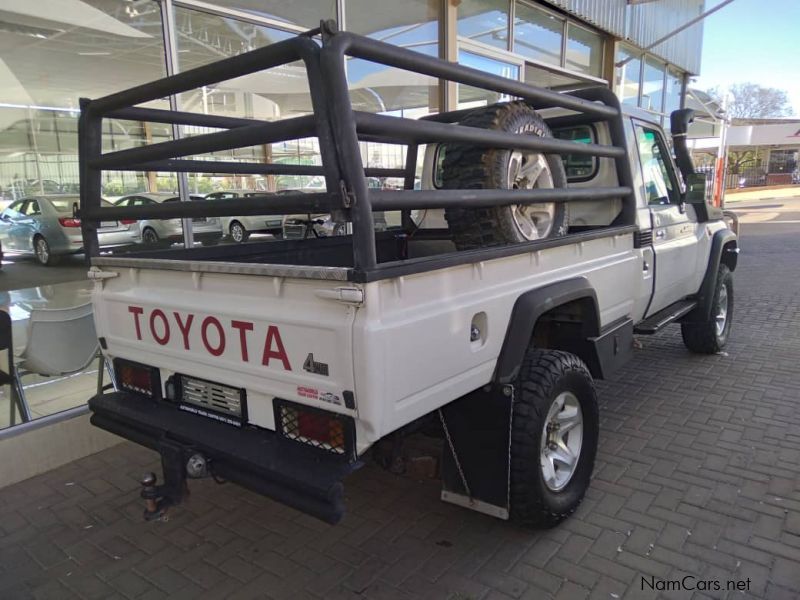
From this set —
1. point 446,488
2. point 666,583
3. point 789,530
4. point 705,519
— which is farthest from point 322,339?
point 789,530

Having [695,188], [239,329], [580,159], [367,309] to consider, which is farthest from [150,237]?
[695,188]

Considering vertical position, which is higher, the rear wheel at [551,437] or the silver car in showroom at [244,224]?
the silver car in showroom at [244,224]

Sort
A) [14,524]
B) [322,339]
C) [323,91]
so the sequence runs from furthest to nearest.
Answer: [14,524], [322,339], [323,91]

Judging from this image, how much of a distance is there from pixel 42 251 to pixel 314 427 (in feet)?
10.8

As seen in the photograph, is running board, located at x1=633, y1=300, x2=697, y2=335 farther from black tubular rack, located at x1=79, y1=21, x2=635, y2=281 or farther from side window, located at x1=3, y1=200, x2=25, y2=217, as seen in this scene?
side window, located at x1=3, y1=200, x2=25, y2=217

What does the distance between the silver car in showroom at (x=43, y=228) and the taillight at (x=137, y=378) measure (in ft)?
5.18

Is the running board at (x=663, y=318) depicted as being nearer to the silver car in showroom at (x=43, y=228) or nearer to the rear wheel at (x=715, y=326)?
the rear wheel at (x=715, y=326)

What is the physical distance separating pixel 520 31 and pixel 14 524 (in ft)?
29.0

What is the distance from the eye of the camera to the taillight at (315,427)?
2.05 meters

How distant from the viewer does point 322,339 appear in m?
2.00

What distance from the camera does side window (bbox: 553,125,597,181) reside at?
3.87 metres

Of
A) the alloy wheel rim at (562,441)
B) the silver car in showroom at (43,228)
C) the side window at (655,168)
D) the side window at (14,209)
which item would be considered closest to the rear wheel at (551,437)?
the alloy wheel rim at (562,441)

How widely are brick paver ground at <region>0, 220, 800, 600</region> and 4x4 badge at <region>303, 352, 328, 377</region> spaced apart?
1.11 metres

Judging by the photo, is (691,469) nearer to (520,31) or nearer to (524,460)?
(524,460)
